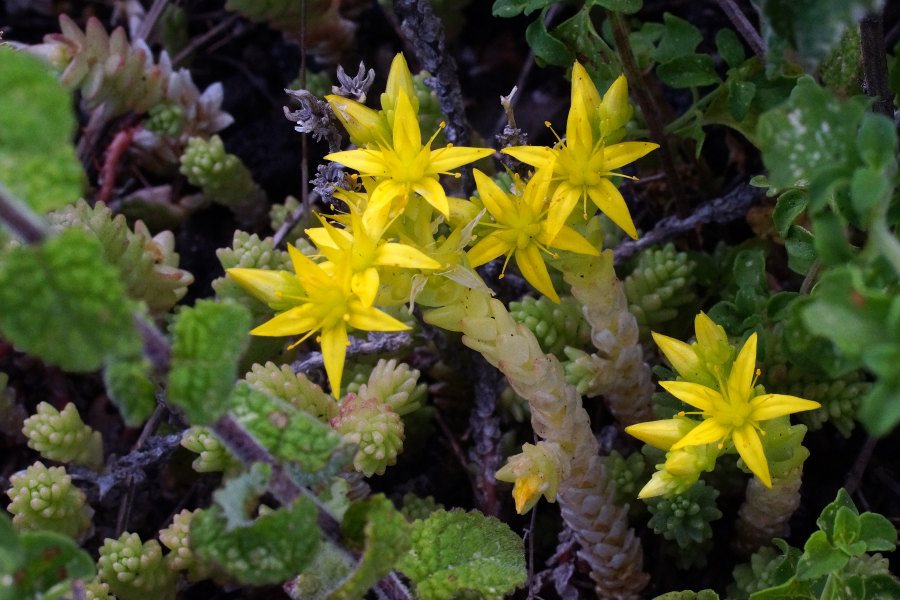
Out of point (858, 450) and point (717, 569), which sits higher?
point (858, 450)

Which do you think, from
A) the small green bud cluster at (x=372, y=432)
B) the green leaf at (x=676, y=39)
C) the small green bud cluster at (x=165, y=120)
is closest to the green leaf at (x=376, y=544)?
the small green bud cluster at (x=372, y=432)

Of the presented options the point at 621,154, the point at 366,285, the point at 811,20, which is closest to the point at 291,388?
the point at 366,285

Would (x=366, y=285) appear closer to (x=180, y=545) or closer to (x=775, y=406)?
(x=775, y=406)

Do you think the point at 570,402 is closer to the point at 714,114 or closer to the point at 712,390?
the point at 712,390

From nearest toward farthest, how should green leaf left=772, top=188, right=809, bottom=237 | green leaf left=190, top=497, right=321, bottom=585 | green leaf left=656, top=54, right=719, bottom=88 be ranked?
1. green leaf left=190, top=497, right=321, bottom=585
2. green leaf left=772, top=188, right=809, bottom=237
3. green leaf left=656, top=54, right=719, bottom=88

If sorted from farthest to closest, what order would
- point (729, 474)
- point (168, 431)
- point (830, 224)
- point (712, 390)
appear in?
point (168, 431)
point (729, 474)
point (712, 390)
point (830, 224)

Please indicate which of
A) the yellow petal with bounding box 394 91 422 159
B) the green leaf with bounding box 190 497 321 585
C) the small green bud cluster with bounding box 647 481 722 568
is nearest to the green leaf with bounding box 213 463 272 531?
the green leaf with bounding box 190 497 321 585

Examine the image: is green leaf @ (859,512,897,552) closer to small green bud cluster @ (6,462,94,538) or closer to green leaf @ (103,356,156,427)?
green leaf @ (103,356,156,427)

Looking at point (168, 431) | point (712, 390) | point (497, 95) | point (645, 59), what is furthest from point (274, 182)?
point (712, 390)
